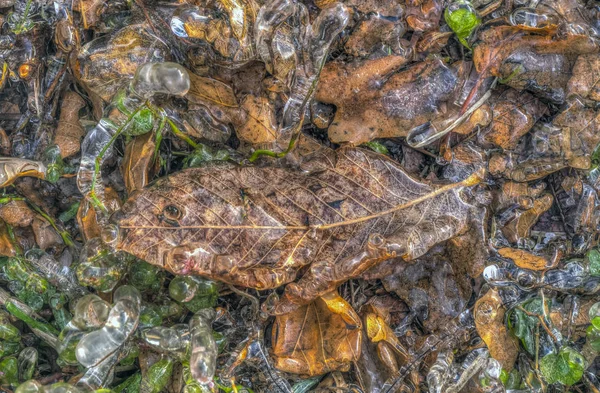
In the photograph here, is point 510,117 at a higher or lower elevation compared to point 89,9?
lower

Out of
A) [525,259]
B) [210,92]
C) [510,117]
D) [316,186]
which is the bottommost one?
[525,259]

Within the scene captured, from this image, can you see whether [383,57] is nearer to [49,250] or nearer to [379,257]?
[379,257]

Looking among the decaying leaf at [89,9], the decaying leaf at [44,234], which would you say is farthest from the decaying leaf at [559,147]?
the decaying leaf at [44,234]

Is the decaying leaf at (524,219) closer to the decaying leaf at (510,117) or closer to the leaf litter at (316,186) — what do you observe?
the leaf litter at (316,186)

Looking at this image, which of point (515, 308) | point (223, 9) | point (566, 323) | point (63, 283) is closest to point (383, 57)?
point (223, 9)

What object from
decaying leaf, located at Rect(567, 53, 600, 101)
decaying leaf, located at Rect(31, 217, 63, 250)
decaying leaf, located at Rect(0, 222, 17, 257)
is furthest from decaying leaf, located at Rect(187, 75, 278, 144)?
decaying leaf, located at Rect(567, 53, 600, 101)

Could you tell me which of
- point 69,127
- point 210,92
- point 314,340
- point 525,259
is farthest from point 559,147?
point 69,127

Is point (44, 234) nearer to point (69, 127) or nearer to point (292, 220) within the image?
point (69, 127)
